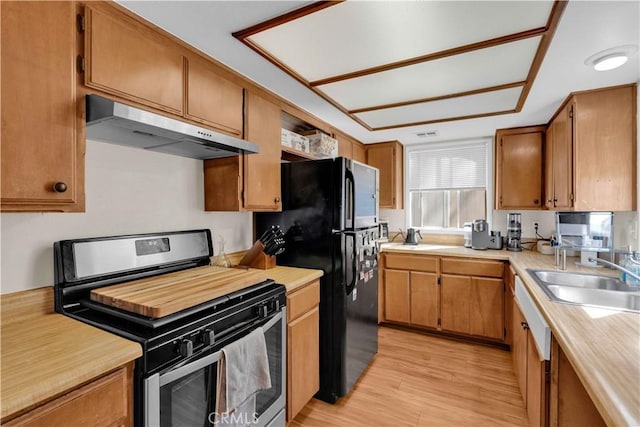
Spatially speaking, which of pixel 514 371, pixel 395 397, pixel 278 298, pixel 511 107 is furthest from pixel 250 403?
pixel 511 107

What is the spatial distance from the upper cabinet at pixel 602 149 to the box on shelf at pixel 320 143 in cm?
184

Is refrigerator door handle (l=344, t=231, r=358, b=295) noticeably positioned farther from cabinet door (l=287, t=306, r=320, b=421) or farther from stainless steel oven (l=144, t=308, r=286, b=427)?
stainless steel oven (l=144, t=308, r=286, b=427)

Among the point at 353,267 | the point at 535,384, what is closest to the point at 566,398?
the point at 535,384

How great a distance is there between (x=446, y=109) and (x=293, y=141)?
1312 millimetres

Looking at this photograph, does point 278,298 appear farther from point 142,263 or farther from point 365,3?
point 365,3

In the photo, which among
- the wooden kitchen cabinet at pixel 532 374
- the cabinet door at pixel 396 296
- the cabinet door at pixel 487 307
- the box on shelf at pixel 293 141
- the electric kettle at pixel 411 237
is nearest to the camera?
the wooden kitchen cabinet at pixel 532 374

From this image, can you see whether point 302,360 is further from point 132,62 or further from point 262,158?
point 132,62

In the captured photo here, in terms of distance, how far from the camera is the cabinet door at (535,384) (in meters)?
1.38

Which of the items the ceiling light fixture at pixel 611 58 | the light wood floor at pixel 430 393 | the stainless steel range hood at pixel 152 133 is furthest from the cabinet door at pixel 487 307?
the stainless steel range hood at pixel 152 133

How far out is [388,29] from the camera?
4.50 feet

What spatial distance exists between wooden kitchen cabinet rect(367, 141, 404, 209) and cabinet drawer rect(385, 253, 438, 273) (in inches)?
28.5

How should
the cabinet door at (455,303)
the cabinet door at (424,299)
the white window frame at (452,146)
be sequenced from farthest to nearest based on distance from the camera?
the white window frame at (452,146) < the cabinet door at (424,299) < the cabinet door at (455,303)

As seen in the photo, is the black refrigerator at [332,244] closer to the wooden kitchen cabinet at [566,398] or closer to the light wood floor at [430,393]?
the light wood floor at [430,393]

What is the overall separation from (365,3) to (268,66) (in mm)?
729
